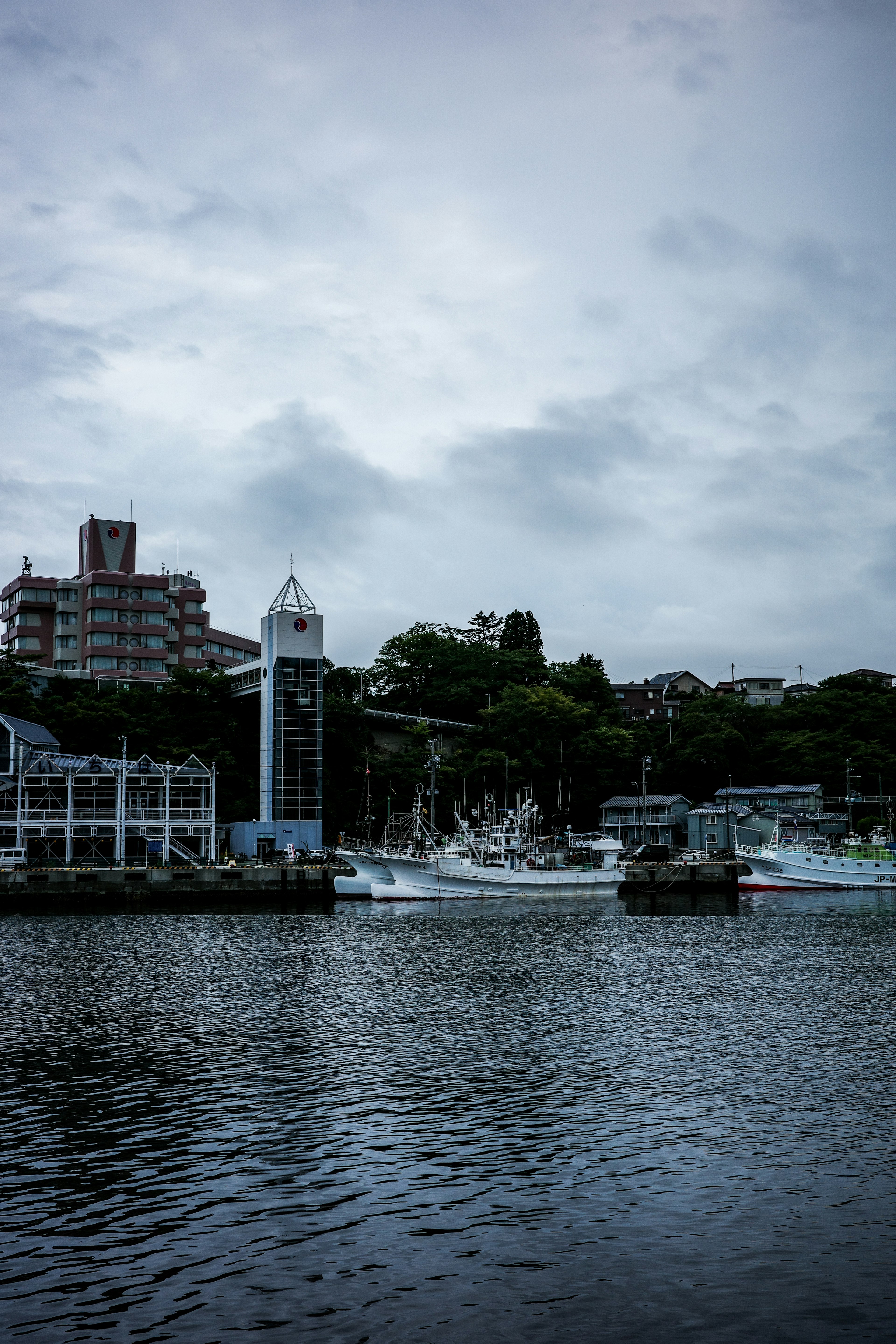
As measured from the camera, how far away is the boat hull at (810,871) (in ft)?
281

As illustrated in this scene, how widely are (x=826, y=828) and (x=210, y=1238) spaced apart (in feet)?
344

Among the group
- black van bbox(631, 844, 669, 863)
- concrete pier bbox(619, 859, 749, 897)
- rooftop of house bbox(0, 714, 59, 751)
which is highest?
rooftop of house bbox(0, 714, 59, 751)

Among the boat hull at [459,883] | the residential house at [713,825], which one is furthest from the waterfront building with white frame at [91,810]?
the residential house at [713,825]

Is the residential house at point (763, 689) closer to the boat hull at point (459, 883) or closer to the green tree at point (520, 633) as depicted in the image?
the green tree at point (520, 633)

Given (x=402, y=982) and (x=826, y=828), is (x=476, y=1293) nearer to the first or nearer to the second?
(x=402, y=982)

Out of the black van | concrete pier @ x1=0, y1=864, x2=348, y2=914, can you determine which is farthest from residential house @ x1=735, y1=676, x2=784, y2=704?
concrete pier @ x1=0, y1=864, x2=348, y2=914

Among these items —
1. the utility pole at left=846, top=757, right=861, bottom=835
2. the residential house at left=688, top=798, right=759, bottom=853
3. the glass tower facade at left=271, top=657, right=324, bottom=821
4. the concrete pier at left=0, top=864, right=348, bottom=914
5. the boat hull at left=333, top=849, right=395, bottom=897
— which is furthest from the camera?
the residential house at left=688, top=798, right=759, bottom=853

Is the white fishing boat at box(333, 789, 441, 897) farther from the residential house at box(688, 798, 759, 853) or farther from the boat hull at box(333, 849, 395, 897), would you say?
the residential house at box(688, 798, 759, 853)

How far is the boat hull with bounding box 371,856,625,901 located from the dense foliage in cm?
1990

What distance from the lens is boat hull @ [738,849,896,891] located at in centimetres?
8562

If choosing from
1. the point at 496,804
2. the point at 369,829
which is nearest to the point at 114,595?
the point at 369,829

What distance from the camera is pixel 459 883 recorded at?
73938 mm

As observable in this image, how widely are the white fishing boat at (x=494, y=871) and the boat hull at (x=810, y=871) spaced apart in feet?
40.9

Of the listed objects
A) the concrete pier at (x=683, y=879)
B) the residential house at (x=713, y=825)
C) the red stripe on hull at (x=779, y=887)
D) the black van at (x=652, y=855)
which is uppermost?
the residential house at (x=713, y=825)
